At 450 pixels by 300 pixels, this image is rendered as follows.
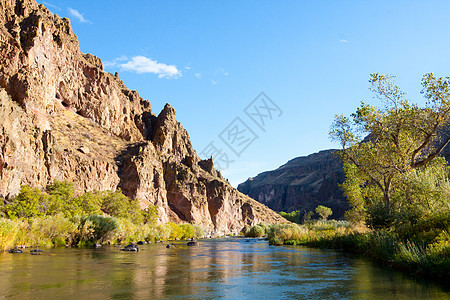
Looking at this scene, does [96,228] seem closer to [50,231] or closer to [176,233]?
[50,231]

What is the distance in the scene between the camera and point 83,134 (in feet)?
295

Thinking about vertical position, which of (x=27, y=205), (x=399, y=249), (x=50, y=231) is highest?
(x=27, y=205)

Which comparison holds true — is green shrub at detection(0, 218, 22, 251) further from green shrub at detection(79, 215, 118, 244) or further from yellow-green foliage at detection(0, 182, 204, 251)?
green shrub at detection(79, 215, 118, 244)

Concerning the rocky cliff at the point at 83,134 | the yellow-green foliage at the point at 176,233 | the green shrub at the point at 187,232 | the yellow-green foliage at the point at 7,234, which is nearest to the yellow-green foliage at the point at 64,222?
the yellow-green foliage at the point at 7,234

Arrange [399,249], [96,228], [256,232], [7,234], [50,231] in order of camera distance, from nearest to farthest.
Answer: [399,249]
[7,234]
[50,231]
[96,228]
[256,232]

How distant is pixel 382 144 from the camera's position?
2889cm

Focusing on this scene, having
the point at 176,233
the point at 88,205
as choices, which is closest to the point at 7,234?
the point at 88,205

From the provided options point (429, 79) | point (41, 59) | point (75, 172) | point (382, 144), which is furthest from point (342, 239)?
point (41, 59)

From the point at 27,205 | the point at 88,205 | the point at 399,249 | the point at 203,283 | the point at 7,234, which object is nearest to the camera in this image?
the point at 203,283

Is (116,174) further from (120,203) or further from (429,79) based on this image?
(429,79)

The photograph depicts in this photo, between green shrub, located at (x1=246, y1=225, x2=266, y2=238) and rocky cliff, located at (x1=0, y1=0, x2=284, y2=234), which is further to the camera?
green shrub, located at (x1=246, y1=225, x2=266, y2=238)

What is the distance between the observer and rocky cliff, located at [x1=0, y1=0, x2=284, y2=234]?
2400 inches

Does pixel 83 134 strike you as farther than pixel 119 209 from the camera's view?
Yes

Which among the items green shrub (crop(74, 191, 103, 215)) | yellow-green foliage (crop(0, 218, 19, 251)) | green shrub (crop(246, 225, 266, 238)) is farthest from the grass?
green shrub (crop(246, 225, 266, 238))
